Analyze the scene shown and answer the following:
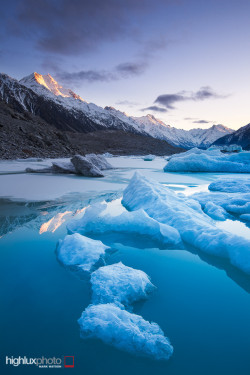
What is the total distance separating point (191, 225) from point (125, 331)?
186 centimetres

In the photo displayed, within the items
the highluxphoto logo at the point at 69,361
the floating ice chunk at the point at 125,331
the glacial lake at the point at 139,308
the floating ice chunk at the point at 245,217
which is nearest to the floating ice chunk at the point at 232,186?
the floating ice chunk at the point at 245,217

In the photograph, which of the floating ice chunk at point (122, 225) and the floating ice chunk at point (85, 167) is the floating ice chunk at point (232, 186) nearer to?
the floating ice chunk at point (122, 225)

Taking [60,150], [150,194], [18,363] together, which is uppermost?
[60,150]

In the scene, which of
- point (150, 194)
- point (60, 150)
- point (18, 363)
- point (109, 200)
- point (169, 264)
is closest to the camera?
point (18, 363)

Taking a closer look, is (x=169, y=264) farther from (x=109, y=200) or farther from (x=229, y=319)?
(x=109, y=200)

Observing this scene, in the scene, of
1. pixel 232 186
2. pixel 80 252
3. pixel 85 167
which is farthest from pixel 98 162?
pixel 80 252

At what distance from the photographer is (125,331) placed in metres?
1.25

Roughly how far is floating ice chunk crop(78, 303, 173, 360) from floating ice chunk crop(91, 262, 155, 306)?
0.16m

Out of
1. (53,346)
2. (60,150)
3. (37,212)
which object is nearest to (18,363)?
(53,346)

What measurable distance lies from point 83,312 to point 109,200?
11.8ft

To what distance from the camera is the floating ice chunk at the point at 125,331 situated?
47.2 inches

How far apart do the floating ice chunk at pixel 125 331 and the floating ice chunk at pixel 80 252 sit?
2.14ft

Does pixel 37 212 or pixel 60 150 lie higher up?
pixel 60 150

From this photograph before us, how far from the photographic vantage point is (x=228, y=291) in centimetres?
173
